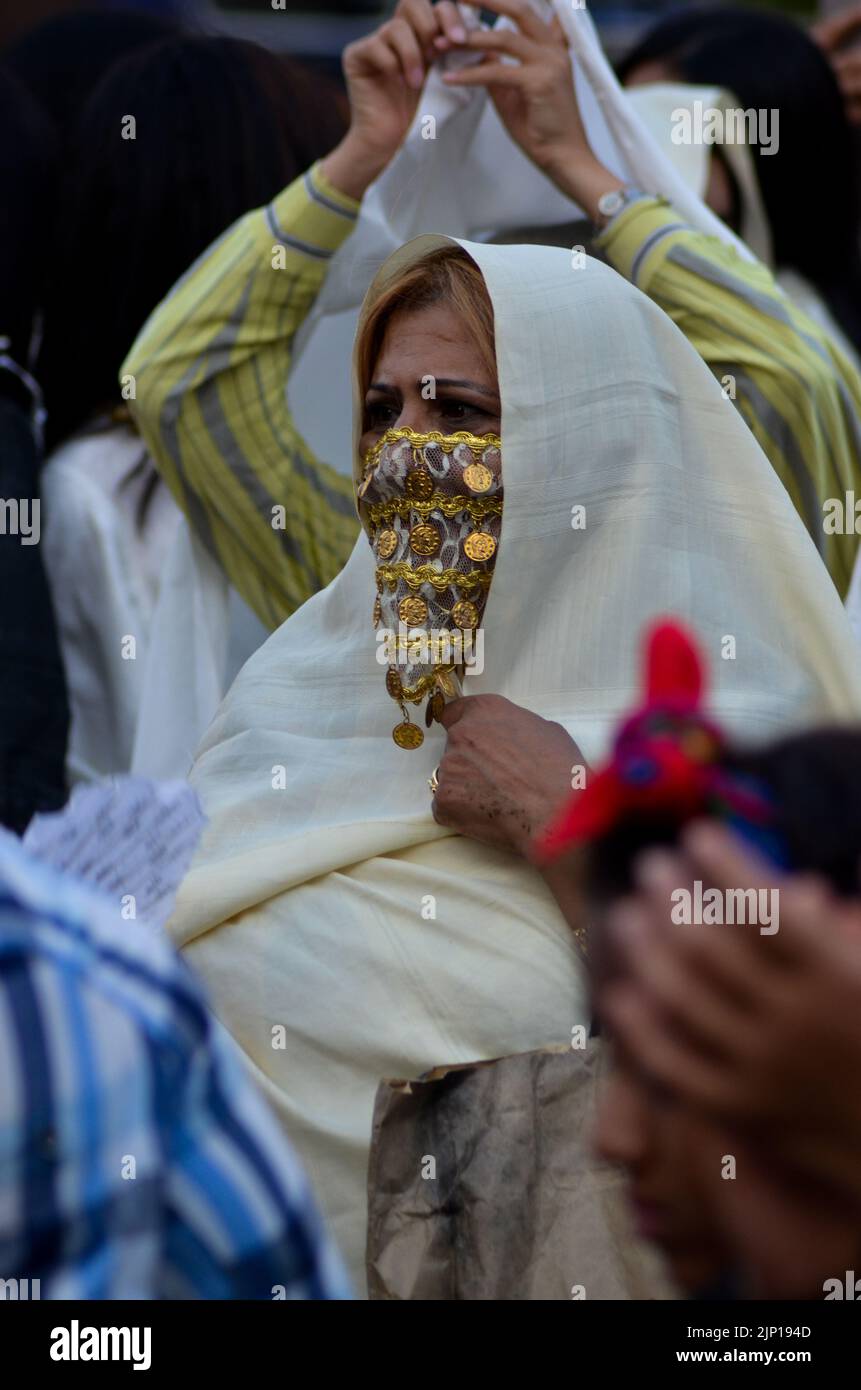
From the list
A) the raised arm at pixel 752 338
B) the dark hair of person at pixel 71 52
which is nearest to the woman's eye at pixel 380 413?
the raised arm at pixel 752 338

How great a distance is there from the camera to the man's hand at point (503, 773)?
→ 2.45 metres

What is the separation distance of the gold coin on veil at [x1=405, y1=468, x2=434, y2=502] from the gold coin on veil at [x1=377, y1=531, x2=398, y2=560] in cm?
6

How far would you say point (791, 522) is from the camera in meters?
2.55

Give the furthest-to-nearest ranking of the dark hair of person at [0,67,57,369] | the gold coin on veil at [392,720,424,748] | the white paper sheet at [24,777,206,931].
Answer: the dark hair of person at [0,67,57,369]
the gold coin on veil at [392,720,424,748]
the white paper sheet at [24,777,206,931]

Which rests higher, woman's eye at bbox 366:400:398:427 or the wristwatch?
the wristwatch

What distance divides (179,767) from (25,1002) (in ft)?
6.95

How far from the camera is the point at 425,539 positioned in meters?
2.57

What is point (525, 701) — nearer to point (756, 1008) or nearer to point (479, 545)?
point (479, 545)

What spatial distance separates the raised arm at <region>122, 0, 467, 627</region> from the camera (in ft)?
11.2

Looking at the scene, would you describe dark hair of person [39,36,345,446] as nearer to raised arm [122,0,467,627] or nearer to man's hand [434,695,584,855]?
raised arm [122,0,467,627]

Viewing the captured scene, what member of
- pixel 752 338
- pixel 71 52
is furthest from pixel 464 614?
pixel 71 52

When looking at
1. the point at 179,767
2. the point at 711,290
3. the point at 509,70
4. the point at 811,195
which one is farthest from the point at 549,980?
the point at 811,195

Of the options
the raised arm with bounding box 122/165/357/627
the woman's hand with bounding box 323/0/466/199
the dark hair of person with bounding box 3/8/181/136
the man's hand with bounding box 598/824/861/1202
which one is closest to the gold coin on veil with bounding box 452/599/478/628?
the raised arm with bounding box 122/165/357/627
